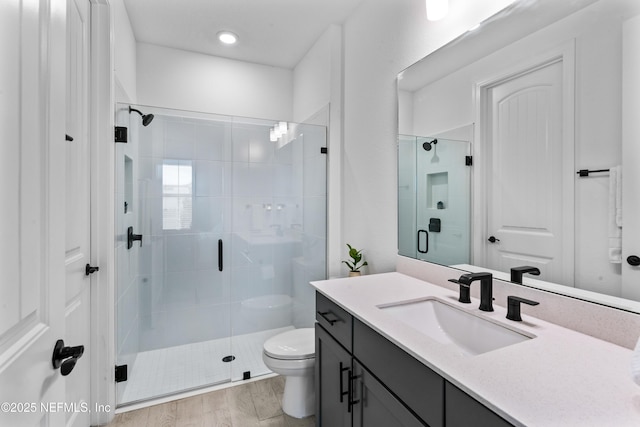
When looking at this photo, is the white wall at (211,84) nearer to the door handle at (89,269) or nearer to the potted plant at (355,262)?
the door handle at (89,269)

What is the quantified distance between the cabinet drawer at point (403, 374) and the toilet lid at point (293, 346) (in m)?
0.68

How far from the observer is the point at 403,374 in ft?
3.09

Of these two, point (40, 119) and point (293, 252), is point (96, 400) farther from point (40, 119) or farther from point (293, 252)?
point (40, 119)

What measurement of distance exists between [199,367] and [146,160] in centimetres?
158

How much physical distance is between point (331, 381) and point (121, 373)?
1.46 m

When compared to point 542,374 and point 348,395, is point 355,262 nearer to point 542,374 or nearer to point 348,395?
point 348,395

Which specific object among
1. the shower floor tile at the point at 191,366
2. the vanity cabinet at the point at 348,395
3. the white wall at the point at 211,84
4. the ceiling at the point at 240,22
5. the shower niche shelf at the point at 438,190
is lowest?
the shower floor tile at the point at 191,366

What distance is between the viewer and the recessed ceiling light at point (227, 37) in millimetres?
2527

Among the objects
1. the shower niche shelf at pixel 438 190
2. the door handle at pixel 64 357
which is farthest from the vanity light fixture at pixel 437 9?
the door handle at pixel 64 357

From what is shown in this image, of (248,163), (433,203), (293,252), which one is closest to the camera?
(433,203)

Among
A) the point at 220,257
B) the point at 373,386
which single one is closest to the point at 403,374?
the point at 373,386

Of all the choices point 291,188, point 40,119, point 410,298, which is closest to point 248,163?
point 291,188

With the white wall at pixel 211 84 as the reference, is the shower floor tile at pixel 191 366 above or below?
below

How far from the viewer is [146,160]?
2.29 m
